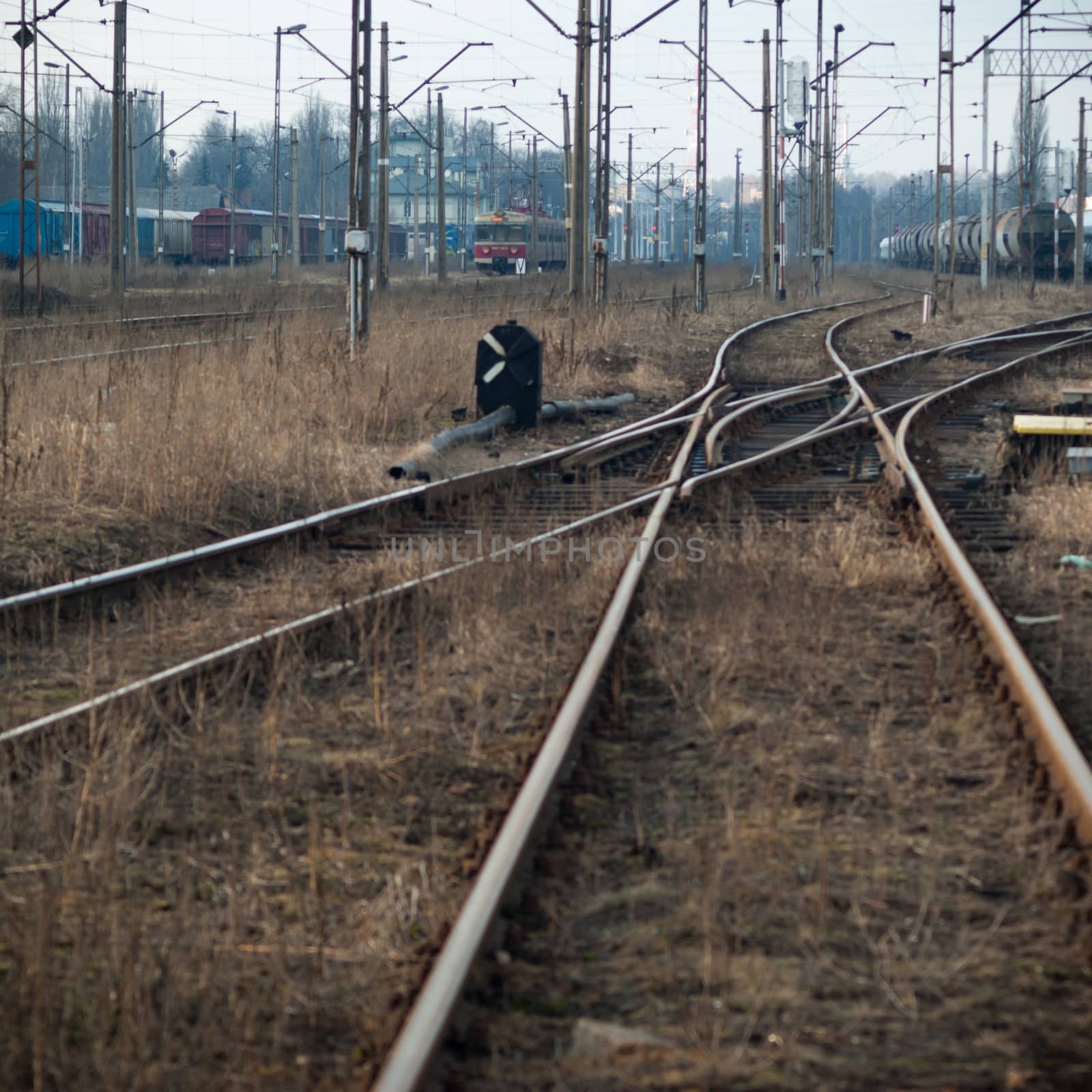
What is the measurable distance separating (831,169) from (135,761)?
157ft

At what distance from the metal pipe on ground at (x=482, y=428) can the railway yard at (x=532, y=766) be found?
177mm

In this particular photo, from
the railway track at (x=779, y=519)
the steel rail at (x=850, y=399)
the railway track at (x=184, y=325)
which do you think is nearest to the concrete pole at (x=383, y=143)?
the railway track at (x=184, y=325)

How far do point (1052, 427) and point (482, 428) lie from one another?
487cm

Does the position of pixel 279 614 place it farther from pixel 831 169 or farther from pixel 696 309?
pixel 831 169

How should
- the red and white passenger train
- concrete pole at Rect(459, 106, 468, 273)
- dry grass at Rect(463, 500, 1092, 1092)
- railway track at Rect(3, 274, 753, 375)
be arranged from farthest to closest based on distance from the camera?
concrete pole at Rect(459, 106, 468, 273), the red and white passenger train, railway track at Rect(3, 274, 753, 375), dry grass at Rect(463, 500, 1092, 1092)

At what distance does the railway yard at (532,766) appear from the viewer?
9.95 feet

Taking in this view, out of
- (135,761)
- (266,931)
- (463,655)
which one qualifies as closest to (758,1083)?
(266,931)

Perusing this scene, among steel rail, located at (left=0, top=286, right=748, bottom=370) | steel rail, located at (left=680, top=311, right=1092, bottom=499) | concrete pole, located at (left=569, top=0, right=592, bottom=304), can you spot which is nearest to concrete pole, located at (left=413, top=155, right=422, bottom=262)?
concrete pole, located at (left=569, top=0, right=592, bottom=304)

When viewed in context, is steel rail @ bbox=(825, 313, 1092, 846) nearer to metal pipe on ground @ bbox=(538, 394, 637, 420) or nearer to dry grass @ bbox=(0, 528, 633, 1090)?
dry grass @ bbox=(0, 528, 633, 1090)

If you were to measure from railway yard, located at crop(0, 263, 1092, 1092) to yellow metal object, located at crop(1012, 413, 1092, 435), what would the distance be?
0.27ft

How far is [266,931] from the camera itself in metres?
3.50

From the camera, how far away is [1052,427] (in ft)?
37.5

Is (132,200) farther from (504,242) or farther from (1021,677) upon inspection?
(1021,677)

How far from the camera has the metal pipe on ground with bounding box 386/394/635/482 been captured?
10.8 meters
